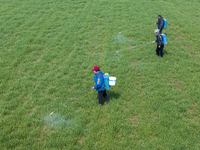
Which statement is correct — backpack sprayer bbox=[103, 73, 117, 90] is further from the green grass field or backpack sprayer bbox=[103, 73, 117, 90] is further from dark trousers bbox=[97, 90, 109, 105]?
the green grass field

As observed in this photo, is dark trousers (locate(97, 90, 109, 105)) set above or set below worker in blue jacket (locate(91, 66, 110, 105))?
below

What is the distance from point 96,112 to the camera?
226 inches

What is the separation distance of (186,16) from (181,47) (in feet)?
20.3

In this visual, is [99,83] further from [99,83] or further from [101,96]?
[101,96]

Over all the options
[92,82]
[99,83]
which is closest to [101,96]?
[99,83]

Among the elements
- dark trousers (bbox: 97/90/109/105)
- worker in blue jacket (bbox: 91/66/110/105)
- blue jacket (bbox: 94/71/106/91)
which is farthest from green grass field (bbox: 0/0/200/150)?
blue jacket (bbox: 94/71/106/91)

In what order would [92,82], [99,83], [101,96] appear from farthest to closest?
[92,82]
[101,96]
[99,83]

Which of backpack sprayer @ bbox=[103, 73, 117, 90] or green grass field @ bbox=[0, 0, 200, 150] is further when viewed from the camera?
backpack sprayer @ bbox=[103, 73, 117, 90]

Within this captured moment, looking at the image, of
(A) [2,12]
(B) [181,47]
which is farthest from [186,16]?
(A) [2,12]

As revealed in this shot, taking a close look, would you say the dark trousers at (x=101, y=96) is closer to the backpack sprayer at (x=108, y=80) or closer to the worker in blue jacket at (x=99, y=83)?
the worker in blue jacket at (x=99, y=83)

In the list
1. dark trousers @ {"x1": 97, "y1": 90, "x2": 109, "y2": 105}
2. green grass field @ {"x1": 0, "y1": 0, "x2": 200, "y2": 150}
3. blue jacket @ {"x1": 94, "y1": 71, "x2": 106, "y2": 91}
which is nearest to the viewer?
green grass field @ {"x1": 0, "y1": 0, "x2": 200, "y2": 150}

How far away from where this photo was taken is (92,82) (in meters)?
7.12

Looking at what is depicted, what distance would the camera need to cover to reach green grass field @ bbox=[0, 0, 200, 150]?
16.3 ft

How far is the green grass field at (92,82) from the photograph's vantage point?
16.3 ft
